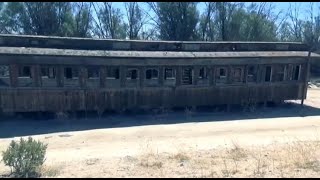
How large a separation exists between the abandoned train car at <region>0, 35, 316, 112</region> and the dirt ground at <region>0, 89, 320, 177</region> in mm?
975

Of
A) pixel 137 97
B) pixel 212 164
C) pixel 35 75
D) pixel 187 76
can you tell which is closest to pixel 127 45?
pixel 137 97

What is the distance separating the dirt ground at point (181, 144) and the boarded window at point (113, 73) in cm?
219

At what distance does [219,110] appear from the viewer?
838 inches

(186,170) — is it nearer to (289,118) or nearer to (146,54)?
(146,54)

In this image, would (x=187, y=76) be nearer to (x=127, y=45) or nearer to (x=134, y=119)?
(x=127, y=45)

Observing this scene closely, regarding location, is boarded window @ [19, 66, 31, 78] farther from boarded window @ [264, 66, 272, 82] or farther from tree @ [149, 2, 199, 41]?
tree @ [149, 2, 199, 41]

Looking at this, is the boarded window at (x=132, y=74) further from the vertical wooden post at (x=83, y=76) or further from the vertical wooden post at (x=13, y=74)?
the vertical wooden post at (x=13, y=74)

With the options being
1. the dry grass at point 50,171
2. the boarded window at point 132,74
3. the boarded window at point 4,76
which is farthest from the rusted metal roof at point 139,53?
the dry grass at point 50,171

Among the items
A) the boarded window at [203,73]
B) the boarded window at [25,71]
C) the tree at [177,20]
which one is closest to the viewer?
the boarded window at [25,71]

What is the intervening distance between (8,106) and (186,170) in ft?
34.6

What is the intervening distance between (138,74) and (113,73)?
4.46 ft

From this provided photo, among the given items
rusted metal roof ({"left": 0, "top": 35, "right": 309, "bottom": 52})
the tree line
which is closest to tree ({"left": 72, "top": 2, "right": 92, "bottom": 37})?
the tree line

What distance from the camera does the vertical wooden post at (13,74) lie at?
55.0ft

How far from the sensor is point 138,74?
19.1 meters
